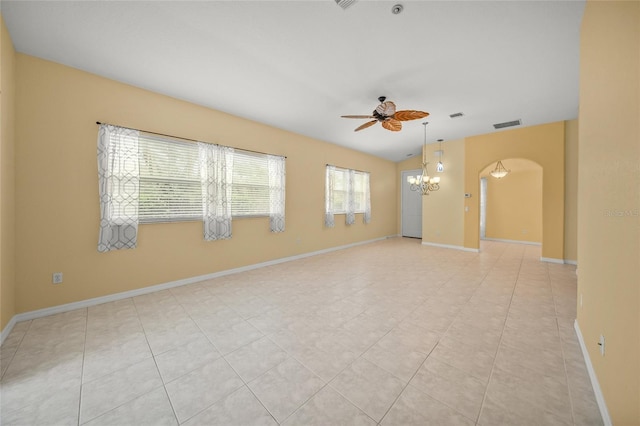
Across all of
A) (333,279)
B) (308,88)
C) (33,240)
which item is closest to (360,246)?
(333,279)

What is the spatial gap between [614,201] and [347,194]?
5410 millimetres

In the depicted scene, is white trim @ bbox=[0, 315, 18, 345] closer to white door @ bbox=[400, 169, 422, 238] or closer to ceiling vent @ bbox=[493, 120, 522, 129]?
ceiling vent @ bbox=[493, 120, 522, 129]

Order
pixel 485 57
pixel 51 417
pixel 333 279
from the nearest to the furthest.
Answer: pixel 51 417, pixel 485 57, pixel 333 279

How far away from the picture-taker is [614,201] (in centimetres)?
131

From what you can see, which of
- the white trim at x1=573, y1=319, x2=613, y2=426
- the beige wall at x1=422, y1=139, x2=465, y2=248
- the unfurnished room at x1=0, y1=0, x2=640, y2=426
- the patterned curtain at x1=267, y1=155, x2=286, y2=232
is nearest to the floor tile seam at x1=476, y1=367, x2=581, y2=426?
the unfurnished room at x1=0, y1=0, x2=640, y2=426

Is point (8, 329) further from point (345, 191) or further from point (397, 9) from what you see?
point (345, 191)

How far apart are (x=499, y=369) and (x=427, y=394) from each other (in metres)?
0.68

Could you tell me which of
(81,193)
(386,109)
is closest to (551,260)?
(386,109)

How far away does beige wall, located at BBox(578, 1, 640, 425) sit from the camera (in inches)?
41.3

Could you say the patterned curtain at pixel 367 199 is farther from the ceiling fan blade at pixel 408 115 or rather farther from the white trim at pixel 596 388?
the white trim at pixel 596 388

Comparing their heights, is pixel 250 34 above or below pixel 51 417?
above

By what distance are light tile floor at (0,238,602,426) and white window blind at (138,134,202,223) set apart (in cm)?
116

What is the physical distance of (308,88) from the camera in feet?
11.3

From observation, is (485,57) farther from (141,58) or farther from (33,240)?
(33,240)
